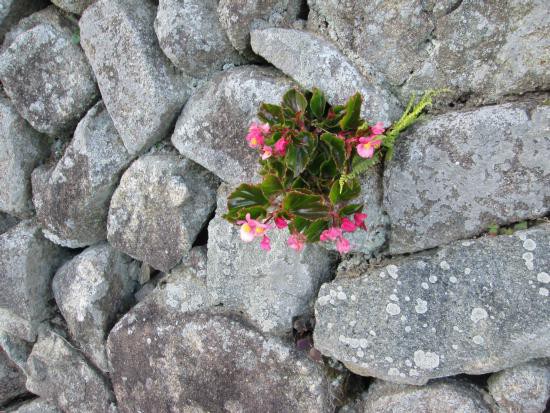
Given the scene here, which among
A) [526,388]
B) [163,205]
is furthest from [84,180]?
[526,388]

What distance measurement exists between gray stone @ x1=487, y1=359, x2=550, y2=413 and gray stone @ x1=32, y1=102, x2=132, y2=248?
6.55 ft

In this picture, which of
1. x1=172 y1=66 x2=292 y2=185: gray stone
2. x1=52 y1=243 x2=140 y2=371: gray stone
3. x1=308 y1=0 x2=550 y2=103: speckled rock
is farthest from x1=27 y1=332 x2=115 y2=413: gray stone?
x1=308 y1=0 x2=550 y2=103: speckled rock

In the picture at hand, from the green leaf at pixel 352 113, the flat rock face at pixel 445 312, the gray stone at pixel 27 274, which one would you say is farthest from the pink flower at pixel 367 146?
the gray stone at pixel 27 274

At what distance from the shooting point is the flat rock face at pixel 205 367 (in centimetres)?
211

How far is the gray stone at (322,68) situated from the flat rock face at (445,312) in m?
0.60

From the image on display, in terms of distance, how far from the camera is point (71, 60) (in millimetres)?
2545

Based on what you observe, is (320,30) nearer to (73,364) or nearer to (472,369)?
(472,369)

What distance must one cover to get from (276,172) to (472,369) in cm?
103

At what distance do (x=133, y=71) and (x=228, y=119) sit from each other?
565mm

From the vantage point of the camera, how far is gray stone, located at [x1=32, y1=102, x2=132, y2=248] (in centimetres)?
250

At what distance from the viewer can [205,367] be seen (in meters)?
2.32

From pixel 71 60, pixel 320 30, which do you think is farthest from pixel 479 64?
pixel 71 60

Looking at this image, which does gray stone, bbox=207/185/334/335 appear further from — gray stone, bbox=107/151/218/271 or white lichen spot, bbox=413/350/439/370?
white lichen spot, bbox=413/350/439/370

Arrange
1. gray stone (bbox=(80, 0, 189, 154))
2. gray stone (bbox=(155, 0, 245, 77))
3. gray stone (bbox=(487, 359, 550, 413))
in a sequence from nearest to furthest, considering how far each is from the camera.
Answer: gray stone (bbox=(487, 359, 550, 413))
gray stone (bbox=(155, 0, 245, 77))
gray stone (bbox=(80, 0, 189, 154))
